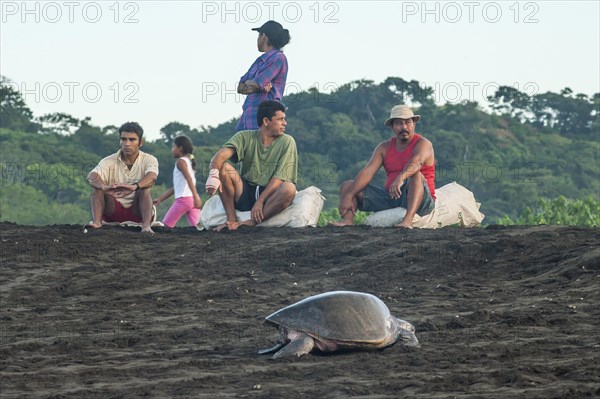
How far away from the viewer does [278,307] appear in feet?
21.3

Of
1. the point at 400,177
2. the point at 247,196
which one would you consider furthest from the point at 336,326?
the point at 247,196

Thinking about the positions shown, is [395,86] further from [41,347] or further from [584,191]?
[41,347]

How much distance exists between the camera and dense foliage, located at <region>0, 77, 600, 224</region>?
2730 centimetres

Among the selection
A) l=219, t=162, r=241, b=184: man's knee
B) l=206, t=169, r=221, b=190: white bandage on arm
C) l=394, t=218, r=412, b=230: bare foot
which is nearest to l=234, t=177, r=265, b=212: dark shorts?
l=219, t=162, r=241, b=184: man's knee

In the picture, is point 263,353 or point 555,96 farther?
point 555,96

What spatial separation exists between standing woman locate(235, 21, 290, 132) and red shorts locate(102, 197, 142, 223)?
115 centimetres

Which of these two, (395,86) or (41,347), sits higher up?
(395,86)

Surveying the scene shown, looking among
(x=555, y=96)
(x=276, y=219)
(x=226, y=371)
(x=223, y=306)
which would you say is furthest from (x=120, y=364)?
(x=555, y=96)

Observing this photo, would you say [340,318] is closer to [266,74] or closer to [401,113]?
[401,113]

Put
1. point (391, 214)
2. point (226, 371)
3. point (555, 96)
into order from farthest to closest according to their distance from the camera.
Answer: point (555, 96) < point (391, 214) < point (226, 371)

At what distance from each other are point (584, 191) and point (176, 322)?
24.8 metres

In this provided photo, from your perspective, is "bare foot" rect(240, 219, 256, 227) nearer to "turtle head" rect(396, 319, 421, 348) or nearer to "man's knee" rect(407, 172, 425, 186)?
"man's knee" rect(407, 172, 425, 186)

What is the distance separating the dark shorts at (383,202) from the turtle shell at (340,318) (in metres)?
3.46

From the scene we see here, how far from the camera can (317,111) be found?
100 ft
